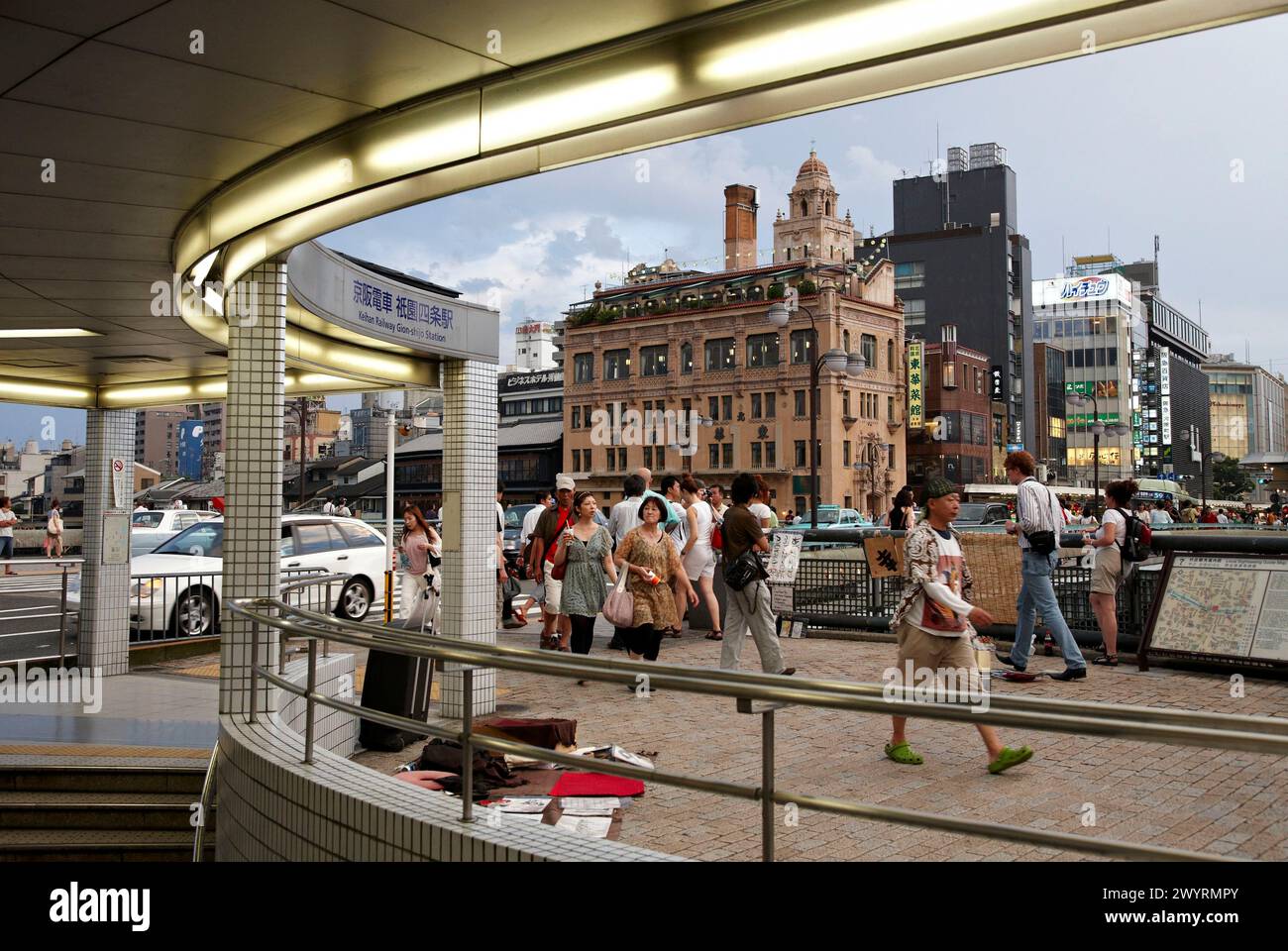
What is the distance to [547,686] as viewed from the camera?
10.5 metres

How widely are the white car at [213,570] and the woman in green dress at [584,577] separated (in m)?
3.59

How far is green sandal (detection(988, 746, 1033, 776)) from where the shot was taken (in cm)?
642

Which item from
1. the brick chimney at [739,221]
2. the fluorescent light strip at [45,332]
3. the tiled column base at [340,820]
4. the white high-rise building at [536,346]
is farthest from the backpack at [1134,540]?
the white high-rise building at [536,346]

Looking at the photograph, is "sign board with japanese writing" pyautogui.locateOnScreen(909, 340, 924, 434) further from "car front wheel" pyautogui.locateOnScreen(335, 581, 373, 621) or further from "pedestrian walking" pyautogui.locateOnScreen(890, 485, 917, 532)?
"pedestrian walking" pyautogui.locateOnScreen(890, 485, 917, 532)

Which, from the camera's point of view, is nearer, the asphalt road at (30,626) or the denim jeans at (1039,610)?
the denim jeans at (1039,610)

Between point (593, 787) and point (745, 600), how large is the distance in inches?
131

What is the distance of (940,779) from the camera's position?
650 centimetres

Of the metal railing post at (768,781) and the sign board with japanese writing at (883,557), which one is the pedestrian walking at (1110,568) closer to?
the sign board with japanese writing at (883,557)

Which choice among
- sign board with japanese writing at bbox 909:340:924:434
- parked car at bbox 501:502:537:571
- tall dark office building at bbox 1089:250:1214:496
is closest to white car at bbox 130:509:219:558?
parked car at bbox 501:502:537:571

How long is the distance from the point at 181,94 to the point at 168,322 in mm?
5331

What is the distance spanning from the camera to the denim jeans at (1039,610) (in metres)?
9.78

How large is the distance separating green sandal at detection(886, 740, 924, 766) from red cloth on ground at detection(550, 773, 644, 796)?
1.73m
